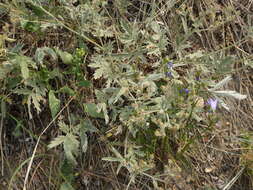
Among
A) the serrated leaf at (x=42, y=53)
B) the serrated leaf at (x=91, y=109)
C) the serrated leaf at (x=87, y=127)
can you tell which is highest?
the serrated leaf at (x=42, y=53)

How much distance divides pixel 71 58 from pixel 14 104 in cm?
53

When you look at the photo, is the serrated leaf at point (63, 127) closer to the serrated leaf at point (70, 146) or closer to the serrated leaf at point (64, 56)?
the serrated leaf at point (70, 146)

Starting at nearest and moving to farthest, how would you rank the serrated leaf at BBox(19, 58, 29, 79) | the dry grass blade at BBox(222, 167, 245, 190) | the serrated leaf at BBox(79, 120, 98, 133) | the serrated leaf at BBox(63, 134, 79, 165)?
the serrated leaf at BBox(19, 58, 29, 79) < the serrated leaf at BBox(63, 134, 79, 165) < the serrated leaf at BBox(79, 120, 98, 133) < the dry grass blade at BBox(222, 167, 245, 190)

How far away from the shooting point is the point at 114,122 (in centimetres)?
235

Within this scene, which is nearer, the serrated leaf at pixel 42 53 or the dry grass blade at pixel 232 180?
the serrated leaf at pixel 42 53

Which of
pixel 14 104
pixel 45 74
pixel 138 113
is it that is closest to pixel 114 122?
pixel 138 113

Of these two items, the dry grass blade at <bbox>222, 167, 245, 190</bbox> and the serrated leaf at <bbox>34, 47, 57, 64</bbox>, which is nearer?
the serrated leaf at <bbox>34, 47, 57, 64</bbox>

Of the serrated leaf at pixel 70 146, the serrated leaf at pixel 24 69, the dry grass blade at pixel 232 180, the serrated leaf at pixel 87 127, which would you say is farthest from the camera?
→ the dry grass blade at pixel 232 180

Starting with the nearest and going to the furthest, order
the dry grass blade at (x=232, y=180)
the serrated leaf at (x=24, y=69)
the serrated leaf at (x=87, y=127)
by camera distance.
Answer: the serrated leaf at (x=24, y=69), the serrated leaf at (x=87, y=127), the dry grass blade at (x=232, y=180)

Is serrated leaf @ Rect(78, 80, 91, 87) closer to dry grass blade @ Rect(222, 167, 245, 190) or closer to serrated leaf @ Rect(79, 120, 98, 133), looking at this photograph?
serrated leaf @ Rect(79, 120, 98, 133)

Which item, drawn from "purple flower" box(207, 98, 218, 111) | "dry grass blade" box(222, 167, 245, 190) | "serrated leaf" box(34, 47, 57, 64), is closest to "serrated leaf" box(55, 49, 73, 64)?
"serrated leaf" box(34, 47, 57, 64)

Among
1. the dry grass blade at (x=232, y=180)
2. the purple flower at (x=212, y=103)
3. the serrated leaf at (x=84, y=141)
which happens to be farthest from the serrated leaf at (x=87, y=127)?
the dry grass blade at (x=232, y=180)

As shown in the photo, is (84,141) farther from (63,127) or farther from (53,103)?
(53,103)

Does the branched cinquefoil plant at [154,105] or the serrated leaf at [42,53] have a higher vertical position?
the serrated leaf at [42,53]
